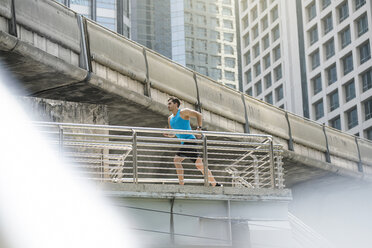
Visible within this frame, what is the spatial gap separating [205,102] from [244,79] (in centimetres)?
6145

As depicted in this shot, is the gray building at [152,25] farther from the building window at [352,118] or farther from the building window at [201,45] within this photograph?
the building window at [352,118]

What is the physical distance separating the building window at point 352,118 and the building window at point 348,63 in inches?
124

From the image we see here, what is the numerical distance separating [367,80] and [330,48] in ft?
21.3

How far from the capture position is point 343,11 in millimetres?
60594

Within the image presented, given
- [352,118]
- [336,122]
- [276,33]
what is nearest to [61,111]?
[352,118]

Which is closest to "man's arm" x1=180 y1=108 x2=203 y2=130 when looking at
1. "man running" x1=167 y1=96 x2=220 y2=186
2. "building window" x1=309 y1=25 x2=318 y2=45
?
"man running" x1=167 y1=96 x2=220 y2=186

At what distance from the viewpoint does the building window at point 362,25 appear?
188 feet

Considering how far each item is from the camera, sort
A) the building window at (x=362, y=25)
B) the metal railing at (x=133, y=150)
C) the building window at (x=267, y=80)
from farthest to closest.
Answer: the building window at (x=267, y=80), the building window at (x=362, y=25), the metal railing at (x=133, y=150)

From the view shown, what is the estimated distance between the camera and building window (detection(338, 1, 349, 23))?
5985 centimetres

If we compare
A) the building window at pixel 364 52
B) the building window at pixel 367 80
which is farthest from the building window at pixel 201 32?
the building window at pixel 367 80

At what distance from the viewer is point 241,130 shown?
2031 cm

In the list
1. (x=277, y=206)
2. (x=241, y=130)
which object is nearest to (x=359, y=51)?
(x=241, y=130)

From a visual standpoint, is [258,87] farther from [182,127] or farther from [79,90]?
[182,127]

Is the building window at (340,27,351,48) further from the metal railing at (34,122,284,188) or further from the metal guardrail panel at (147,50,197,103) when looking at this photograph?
the metal railing at (34,122,284,188)
